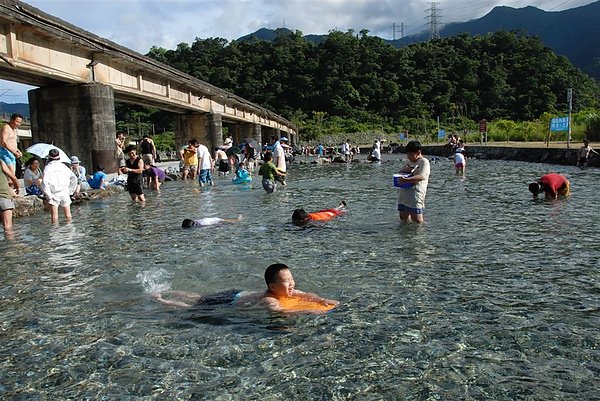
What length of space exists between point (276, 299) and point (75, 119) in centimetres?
1634

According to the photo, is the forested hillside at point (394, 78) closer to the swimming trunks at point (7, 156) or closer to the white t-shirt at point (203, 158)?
the white t-shirt at point (203, 158)

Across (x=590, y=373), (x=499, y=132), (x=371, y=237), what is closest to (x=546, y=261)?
(x=371, y=237)

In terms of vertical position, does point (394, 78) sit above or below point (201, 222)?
above

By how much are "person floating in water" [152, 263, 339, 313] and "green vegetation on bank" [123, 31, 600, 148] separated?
78991mm

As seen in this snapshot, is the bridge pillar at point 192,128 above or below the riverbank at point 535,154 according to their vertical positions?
above

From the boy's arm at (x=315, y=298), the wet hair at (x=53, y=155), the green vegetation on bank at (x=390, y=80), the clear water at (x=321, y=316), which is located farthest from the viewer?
the green vegetation on bank at (x=390, y=80)

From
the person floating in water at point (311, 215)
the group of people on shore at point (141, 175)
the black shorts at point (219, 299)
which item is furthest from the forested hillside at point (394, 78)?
the black shorts at point (219, 299)

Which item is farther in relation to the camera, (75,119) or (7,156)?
(75,119)

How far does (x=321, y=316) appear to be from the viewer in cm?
473

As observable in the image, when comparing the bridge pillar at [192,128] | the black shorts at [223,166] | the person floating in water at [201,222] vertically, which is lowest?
the person floating in water at [201,222]

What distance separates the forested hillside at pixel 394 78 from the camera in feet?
300

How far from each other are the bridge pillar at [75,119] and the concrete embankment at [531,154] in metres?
21.1

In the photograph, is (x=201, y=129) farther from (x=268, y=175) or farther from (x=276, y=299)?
(x=276, y=299)

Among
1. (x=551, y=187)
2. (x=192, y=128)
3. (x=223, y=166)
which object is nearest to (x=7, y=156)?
(x=551, y=187)
